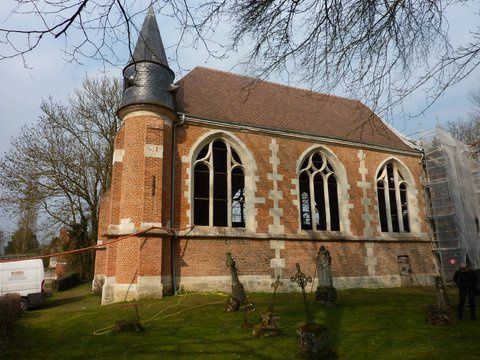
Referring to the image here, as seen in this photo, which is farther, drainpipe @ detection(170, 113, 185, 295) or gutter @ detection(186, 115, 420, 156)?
gutter @ detection(186, 115, 420, 156)

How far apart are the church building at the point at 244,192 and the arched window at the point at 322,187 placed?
0.17ft

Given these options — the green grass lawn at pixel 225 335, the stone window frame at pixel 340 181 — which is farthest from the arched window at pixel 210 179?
the green grass lawn at pixel 225 335

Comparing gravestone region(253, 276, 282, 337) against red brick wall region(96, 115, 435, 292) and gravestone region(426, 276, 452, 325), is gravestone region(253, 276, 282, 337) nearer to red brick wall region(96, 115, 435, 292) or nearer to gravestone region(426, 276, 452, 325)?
gravestone region(426, 276, 452, 325)

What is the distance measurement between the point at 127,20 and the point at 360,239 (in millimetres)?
14808

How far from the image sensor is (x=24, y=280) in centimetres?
1379

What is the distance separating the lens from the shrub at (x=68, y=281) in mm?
19844

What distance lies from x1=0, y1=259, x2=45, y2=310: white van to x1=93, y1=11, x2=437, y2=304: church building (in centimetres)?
256

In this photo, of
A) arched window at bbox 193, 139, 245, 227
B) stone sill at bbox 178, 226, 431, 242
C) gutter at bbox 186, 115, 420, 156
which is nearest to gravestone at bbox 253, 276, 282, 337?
stone sill at bbox 178, 226, 431, 242

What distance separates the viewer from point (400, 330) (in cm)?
802

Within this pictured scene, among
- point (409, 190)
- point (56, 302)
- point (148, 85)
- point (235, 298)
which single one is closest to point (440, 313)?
point (235, 298)

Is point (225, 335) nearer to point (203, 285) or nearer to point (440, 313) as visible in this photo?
point (440, 313)

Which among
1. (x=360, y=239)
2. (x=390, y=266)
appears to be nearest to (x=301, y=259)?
(x=360, y=239)

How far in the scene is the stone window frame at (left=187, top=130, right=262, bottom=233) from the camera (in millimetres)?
13854

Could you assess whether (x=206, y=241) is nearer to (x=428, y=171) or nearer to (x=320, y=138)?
(x=320, y=138)
